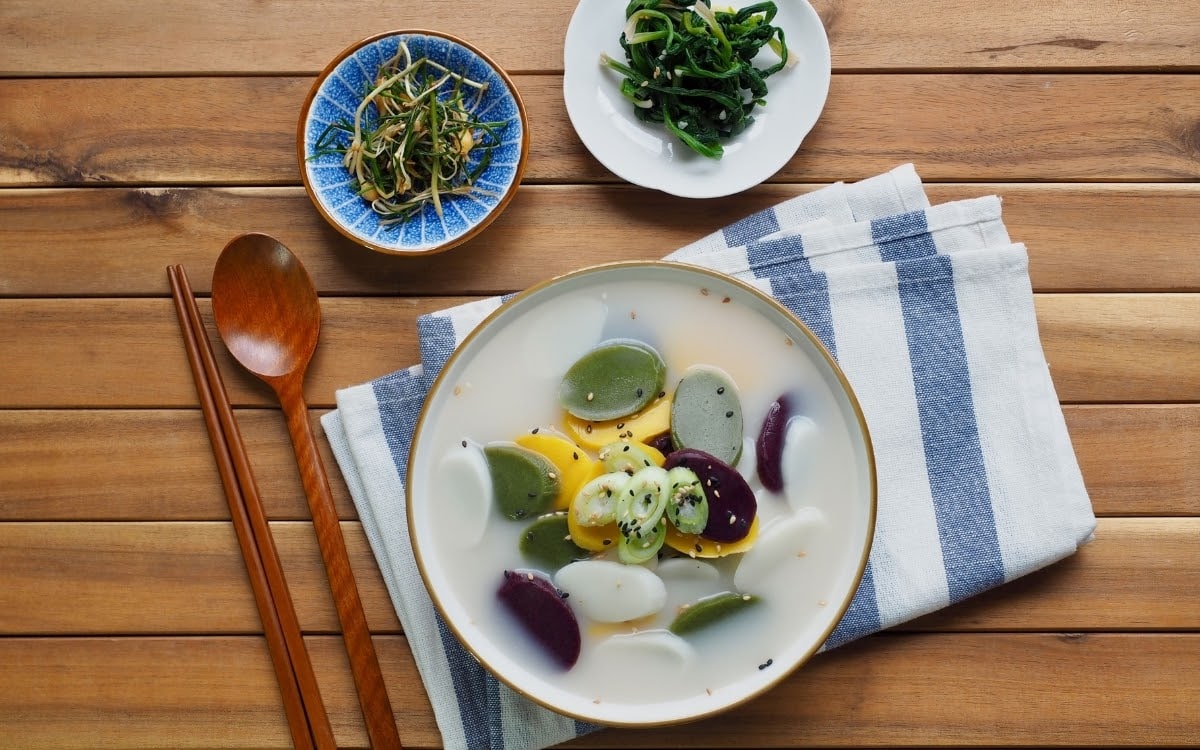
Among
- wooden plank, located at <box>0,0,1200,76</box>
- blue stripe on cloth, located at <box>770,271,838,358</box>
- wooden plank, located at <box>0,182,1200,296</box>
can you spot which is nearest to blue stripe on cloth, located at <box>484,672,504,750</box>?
wooden plank, located at <box>0,182,1200,296</box>

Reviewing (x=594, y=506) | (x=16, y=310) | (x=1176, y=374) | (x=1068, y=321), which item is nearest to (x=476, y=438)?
(x=594, y=506)

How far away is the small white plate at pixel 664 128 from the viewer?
4.89 ft

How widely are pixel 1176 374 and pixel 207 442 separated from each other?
155 cm

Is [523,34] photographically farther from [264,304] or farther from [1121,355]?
[1121,355]

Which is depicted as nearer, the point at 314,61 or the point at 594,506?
the point at 594,506

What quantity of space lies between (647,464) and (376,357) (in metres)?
0.52

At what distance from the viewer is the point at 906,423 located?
1.44 m

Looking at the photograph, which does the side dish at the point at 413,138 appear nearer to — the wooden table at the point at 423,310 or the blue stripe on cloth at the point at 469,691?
the wooden table at the point at 423,310

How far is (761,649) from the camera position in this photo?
130cm

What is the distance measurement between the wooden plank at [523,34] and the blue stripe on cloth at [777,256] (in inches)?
13.4

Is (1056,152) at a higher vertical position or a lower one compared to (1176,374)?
higher

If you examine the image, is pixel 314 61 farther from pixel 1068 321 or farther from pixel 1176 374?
pixel 1176 374

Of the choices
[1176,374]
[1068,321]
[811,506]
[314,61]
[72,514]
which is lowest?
[811,506]

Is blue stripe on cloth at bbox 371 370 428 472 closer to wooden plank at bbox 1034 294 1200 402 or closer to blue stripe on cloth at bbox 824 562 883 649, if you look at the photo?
blue stripe on cloth at bbox 824 562 883 649
